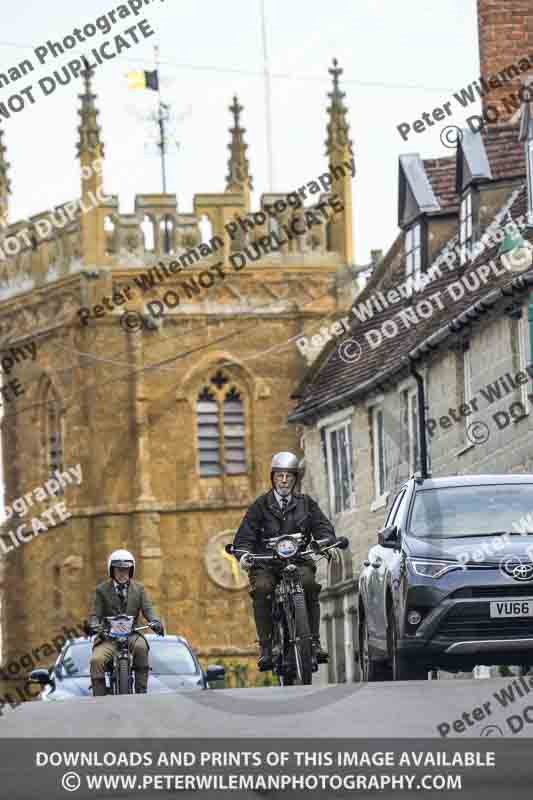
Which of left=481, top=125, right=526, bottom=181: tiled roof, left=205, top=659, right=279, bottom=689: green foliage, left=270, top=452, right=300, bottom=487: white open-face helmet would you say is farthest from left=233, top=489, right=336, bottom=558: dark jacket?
left=205, top=659, right=279, bottom=689: green foliage

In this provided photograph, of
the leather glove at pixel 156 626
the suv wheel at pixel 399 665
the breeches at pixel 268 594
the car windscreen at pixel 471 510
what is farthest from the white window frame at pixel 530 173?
the breeches at pixel 268 594

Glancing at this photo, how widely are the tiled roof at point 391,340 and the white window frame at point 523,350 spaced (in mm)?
562

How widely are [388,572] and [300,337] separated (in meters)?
54.2

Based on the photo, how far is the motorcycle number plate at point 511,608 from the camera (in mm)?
20453

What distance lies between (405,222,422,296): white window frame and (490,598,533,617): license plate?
23.5 m

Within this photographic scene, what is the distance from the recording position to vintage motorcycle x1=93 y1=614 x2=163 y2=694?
869 inches

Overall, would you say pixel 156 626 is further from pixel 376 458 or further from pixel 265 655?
pixel 376 458

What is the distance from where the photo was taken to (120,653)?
2217cm

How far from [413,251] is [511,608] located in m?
24.5

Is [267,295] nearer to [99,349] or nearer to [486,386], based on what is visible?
[99,349]

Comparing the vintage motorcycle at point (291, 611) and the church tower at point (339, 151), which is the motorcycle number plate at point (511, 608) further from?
the church tower at point (339, 151)

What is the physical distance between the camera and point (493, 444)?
36.5m

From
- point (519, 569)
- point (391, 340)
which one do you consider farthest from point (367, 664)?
point (391, 340)
